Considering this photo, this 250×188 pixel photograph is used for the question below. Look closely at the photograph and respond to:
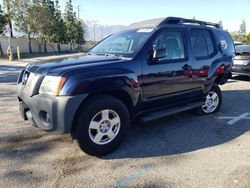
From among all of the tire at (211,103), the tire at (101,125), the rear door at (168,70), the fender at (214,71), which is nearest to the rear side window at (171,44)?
the rear door at (168,70)

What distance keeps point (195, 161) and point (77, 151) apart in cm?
171

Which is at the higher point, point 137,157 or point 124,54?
point 124,54

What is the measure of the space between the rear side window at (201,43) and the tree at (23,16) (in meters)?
29.3

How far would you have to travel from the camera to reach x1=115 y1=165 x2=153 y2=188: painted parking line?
317 centimetres

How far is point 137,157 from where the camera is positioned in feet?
12.7

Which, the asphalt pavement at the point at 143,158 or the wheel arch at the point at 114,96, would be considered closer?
the asphalt pavement at the point at 143,158

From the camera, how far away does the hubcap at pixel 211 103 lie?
19.5ft

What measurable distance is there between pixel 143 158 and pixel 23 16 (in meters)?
31.4

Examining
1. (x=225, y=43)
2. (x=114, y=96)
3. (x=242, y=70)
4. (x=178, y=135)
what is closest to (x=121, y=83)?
(x=114, y=96)

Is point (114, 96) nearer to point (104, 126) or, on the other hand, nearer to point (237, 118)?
point (104, 126)

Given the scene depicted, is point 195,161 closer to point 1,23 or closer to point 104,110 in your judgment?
point 104,110

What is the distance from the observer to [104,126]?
392cm

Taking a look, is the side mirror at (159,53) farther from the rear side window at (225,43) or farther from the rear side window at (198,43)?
the rear side window at (225,43)

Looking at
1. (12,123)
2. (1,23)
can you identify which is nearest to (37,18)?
(1,23)
